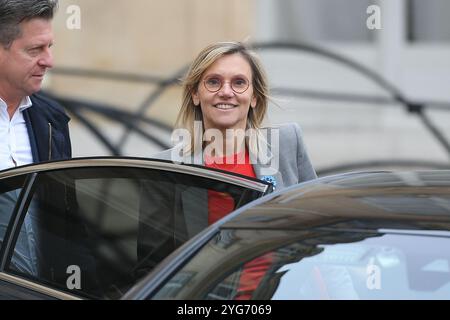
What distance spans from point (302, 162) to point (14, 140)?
46.0 inches

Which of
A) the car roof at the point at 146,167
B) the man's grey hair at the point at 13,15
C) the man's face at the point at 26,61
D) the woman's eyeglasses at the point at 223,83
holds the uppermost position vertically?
the man's grey hair at the point at 13,15

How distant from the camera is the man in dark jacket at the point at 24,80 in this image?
14.4 feet

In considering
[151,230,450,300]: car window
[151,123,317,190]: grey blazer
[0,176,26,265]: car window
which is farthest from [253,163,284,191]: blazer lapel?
[151,230,450,300]: car window

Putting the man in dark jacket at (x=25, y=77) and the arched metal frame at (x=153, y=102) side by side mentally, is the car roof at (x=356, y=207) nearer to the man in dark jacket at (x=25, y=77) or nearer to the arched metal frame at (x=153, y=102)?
the man in dark jacket at (x=25, y=77)

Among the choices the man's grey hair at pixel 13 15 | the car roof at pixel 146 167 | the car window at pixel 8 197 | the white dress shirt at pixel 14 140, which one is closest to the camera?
the car roof at pixel 146 167

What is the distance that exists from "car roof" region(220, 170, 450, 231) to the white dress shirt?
4.68 feet

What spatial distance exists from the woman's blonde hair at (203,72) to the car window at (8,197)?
759 millimetres

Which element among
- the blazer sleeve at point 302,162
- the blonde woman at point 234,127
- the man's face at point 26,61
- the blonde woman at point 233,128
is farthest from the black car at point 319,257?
the man's face at point 26,61

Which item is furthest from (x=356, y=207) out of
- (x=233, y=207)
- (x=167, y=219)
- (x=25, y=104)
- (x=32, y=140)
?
(x=25, y=104)

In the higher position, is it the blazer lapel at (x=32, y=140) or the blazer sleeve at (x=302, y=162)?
the blazer lapel at (x=32, y=140)

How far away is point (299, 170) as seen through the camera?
4246 millimetres

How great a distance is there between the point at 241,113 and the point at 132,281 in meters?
→ 0.90

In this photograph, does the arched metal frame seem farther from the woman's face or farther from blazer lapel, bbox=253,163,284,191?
blazer lapel, bbox=253,163,284,191
